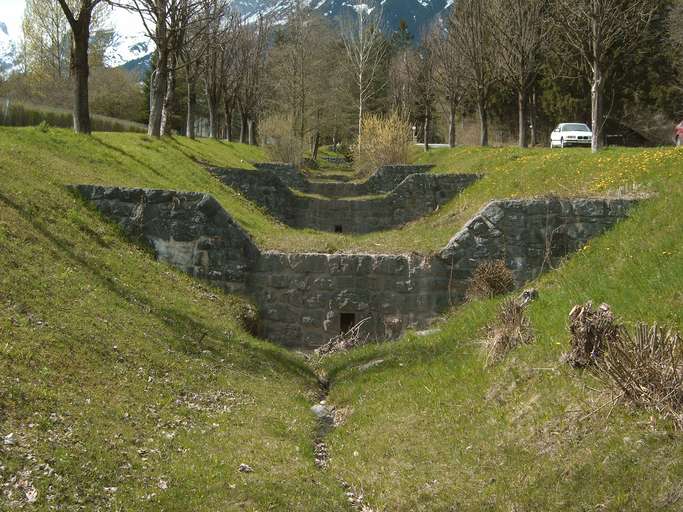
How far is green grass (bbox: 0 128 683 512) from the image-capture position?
5383 millimetres

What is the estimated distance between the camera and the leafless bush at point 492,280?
41.2 ft

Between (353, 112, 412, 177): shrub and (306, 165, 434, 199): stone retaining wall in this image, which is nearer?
(306, 165, 434, 199): stone retaining wall

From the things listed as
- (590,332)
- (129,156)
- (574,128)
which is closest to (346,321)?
(590,332)

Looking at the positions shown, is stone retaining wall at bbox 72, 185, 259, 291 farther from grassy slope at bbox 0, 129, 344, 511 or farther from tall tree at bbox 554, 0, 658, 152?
tall tree at bbox 554, 0, 658, 152

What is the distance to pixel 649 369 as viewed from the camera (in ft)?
18.6

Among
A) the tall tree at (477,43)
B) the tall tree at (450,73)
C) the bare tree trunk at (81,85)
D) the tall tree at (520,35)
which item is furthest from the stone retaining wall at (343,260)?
the tall tree at (450,73)

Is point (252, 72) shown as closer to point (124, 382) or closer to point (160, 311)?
point (160, 311)

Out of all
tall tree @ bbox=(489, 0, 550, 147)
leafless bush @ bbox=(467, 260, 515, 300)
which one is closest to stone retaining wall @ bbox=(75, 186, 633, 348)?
leafless bush @ bbox=(467, 260, 515, 300)

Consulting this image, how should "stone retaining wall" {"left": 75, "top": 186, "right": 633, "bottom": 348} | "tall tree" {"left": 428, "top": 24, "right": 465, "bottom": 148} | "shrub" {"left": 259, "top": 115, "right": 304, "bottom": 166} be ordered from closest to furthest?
"stone retaining wall" {"left": 75, "top": 186, "right": 633, "bottom": 348}, "shrub" {"left": 259, "top": 115, "right": 304, "bottom": 166}, "tall tree" {"left": 428, "top": 24, "right": 465, "bottom": 148}

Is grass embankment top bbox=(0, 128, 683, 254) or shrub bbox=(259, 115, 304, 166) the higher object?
shrub bbox=(259, 115, 304, 166)

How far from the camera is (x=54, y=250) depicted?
9.84 metres

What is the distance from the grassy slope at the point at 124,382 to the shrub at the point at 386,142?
740 inches

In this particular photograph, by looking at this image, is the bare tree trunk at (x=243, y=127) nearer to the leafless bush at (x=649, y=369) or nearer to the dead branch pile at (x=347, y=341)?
the dead branch pile at (x=347, y=341)

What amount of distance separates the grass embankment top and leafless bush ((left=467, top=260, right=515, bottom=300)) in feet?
3.74
